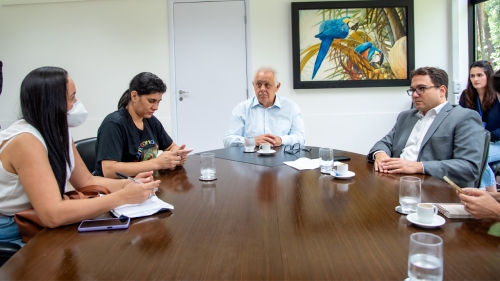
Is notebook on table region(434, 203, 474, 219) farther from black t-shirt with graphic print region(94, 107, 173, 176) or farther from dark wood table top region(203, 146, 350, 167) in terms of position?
black t-shirt with graphic print region(94, 107, 173, 176)

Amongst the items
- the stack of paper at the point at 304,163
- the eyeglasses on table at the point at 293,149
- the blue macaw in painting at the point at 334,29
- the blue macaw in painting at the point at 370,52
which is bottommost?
the stack of paper at the point at 304,163

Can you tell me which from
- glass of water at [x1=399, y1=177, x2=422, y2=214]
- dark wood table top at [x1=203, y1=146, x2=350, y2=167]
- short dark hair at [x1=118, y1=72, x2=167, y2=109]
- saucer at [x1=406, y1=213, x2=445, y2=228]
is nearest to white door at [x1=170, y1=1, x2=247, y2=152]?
dark wood table top at [x1=203, y1=146, x2=350, y2=167]

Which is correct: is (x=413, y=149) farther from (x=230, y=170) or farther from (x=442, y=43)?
(x=442, y=43)

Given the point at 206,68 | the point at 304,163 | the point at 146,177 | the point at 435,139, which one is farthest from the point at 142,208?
the point at 206,68

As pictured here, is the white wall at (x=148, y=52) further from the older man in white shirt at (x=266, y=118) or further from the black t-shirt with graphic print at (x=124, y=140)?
the black t-shirt with graphic print at (x=124, y=140)

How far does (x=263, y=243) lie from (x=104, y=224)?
0.51 meters

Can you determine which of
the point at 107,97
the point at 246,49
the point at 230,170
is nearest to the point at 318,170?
the point at 230,170

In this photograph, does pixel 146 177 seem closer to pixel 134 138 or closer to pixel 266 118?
pixel 134 138

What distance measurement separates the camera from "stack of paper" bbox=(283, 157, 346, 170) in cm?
191

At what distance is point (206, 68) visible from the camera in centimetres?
425

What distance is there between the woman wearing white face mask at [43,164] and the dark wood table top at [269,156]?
86 cm

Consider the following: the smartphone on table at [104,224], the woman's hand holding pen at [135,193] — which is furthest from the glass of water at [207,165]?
the smartphone on table at [104,224]

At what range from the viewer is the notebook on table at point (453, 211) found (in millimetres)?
1148

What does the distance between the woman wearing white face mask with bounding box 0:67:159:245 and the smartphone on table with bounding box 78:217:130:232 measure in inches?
1.5
